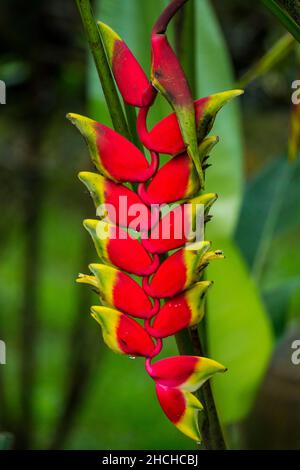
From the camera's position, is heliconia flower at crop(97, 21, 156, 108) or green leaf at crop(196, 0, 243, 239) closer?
heliconia flower at crop(97, 21, 156, 108)

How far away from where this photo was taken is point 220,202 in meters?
0.67

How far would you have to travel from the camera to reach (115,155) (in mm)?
340

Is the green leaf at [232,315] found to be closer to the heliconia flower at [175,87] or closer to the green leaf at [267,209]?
the green leaf at [267,209]

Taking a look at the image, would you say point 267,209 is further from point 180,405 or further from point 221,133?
point 180,405

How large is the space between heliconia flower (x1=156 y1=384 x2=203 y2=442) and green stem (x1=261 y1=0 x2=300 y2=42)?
163mm

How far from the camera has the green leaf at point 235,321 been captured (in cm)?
64

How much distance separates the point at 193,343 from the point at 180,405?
0.04 metres

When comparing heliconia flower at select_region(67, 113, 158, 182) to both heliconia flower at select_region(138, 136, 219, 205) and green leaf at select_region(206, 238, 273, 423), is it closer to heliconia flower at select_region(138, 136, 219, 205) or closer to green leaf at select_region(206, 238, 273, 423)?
heliconia flower at select_region(138, 136, 219, 205)

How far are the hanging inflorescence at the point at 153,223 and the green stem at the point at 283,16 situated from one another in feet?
0.13

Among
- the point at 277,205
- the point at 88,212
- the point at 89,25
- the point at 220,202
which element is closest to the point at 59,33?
the point at 88,212

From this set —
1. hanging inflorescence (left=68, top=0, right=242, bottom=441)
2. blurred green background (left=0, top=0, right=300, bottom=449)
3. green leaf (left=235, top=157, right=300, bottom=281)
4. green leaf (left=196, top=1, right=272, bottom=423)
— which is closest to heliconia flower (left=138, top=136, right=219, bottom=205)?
hanging inflorescence (left=68, top=0, right=242, bottom=441)

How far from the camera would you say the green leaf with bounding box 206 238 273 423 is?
2.09 ft

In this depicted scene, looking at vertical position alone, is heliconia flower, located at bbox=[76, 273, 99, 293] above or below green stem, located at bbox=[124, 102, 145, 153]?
below
